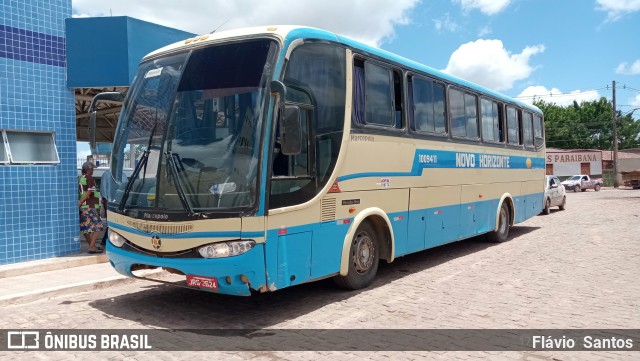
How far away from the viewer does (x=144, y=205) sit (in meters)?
5.71

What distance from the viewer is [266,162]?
5344 millimetres

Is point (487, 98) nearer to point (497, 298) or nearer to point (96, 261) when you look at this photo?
point (497, 298)

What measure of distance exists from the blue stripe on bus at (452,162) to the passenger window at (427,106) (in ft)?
1.40

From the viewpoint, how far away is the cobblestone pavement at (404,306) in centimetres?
552

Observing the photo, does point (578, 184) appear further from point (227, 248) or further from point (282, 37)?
point (227, 248)

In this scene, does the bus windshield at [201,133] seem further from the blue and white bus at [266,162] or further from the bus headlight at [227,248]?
the bus headlight at [227,248]

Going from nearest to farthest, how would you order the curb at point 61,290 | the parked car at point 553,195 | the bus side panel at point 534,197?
the curb at point 61,290 → the bus side panel at point 534,197 → the parked car at point 553,195

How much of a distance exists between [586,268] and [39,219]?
9.70 m

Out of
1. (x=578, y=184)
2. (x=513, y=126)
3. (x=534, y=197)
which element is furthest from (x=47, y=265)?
(x=578, y=184)

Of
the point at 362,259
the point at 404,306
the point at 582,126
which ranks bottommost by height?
the point at 404,306

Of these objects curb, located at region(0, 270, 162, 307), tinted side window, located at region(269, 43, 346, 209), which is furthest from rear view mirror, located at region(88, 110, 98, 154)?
tinted side window, located at region(269, 43, 346, 209)

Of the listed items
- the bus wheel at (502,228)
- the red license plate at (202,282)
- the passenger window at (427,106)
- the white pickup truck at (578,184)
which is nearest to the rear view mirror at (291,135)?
the red license plate at (202,282)

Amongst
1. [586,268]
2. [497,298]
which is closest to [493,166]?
[586,268]

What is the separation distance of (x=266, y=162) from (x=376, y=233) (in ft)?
8.95
